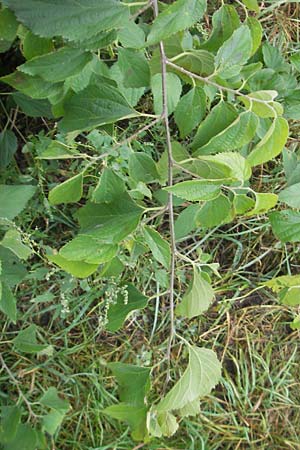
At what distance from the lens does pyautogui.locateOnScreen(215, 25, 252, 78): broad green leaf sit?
0.63m

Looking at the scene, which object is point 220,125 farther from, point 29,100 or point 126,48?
point 29,100

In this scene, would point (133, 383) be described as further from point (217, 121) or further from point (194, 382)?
point (217, 121)

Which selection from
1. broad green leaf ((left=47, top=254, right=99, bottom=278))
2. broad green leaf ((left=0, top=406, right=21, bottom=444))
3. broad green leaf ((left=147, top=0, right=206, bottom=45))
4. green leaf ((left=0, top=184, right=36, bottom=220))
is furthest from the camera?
broad green leaf ((left=0, top=406, right=21, bottom=444))

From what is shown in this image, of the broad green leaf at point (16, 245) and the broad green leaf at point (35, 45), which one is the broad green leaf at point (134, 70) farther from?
the broad green leaf at point (16, 245)

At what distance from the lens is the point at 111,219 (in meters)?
0.65

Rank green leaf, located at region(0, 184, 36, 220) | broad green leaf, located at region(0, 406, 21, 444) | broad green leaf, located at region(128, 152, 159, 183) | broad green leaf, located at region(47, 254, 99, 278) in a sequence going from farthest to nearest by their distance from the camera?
1. broad green leaf, located at region(0, 406, 21, 444)
2. green leaf, located at region(0, 184, 36, 220)
3. broad green leaf, located at region(128, 152, 159, 183)
4. broad green leaf, located at region(47, 254, 99, 278)

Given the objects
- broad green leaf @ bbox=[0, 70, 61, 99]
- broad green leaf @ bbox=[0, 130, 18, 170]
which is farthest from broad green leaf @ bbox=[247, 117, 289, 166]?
broad green leaf @ bbox=[0, 130, 18, 170]

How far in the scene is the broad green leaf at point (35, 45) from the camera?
0.62 metres

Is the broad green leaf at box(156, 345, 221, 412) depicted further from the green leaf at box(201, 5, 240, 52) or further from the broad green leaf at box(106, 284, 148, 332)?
the green leaf at box(201, 5, 240, 52)

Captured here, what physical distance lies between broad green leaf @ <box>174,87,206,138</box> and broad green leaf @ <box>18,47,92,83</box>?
0.46 feet

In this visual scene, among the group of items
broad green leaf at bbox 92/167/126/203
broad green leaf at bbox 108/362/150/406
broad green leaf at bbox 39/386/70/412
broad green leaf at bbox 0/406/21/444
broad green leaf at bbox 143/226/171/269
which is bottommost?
broad green leaf at bbox 39/386/70/412

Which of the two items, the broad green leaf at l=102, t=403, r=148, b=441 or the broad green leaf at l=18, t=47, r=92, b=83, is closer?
the broad green leaf at l=18, t=47, r=92, b=83

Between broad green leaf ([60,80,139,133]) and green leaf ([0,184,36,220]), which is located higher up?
broad green leaf ([60,80,139,133])

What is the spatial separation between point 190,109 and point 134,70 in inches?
3.7
